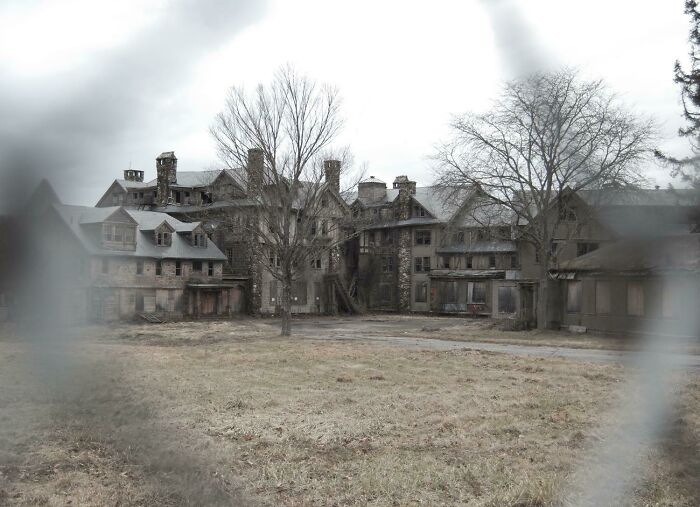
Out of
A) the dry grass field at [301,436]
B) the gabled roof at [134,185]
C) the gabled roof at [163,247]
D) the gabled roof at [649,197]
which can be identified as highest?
the gabled roof at [134,185]

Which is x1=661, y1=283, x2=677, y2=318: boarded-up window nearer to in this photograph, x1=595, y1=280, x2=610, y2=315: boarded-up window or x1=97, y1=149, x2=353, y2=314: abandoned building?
x1=595, y1=280, x2=610, y2=315: boarded-up window

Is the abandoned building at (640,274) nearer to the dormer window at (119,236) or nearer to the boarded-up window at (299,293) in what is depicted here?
the dormer window at (119,236)

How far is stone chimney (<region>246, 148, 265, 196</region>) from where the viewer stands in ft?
96.9

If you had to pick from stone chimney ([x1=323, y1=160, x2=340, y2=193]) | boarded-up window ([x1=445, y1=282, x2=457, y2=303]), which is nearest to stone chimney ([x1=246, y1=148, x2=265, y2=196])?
stone chimney ([x1=323, y1=160, x2=340, y2=193])

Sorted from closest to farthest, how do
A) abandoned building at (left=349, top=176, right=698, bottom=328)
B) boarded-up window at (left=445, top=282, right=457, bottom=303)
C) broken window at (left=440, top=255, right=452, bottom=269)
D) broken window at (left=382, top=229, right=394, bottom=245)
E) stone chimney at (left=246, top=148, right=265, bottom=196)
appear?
stone chimney at (left=246, top=148, right=265, bottom=196) < abandoned building at (left=349, top=176, right=698, bottom=328) < boarded-up window at (left=445, top=282, right=457, bottom=303) < broken window at (left=440, top=255, right=452, bottom=269) < broken window at (left=382, top=229, right=394, bottom=245)

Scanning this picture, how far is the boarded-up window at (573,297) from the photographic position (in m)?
30.0

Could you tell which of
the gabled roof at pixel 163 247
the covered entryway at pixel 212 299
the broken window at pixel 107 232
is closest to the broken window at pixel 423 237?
the covered entryway at pixel 212 299

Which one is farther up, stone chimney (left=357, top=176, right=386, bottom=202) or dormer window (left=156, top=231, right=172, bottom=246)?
stone chimney (left=357, top=176, right=386, bottom=202)

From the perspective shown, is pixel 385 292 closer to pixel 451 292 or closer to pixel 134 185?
pixel 451 292

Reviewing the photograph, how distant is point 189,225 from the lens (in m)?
51.6

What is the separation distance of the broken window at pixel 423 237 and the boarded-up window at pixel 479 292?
6279 mm

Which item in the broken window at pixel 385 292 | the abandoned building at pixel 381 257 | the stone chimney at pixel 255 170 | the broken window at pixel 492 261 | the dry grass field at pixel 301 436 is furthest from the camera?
the broken window at pixel 385 292

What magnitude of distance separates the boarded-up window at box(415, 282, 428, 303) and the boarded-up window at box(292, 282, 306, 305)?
1026cm

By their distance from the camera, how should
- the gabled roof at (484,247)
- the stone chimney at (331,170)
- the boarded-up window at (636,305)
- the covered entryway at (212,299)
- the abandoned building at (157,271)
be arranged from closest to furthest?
the boarded-up window at (636,305) < the stone chimney at (331,170) < the abandoned building at (157,271) < the covered entryway at (212,299) < the gabled roof at (484,247)
